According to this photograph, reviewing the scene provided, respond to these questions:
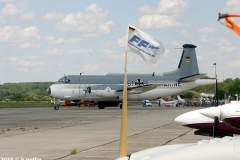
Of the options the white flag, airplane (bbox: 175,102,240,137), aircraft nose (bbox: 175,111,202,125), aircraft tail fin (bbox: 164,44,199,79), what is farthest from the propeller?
aircraft tail fin (bbox: 164,44,199,79)

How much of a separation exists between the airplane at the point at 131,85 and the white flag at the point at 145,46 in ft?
170

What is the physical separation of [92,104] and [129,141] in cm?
5808

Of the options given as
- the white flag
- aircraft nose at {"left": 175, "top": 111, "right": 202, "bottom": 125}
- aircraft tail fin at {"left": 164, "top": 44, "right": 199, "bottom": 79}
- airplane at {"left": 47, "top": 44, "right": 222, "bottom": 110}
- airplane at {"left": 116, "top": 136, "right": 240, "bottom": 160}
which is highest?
aircraft tail fin at {"left": 164, "top": 44, "right": 199, "bottom": 79}

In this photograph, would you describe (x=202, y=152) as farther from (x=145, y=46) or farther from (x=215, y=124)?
(x=215, y=124)

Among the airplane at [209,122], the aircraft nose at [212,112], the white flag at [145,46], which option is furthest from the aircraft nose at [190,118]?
the white flag at [145,46]

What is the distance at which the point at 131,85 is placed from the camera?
6581 cm

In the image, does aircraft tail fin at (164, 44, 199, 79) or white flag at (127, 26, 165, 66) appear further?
aircraft tail fin at (164, 44, 199, 79)

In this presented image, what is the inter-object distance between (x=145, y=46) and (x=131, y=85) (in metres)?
54.4

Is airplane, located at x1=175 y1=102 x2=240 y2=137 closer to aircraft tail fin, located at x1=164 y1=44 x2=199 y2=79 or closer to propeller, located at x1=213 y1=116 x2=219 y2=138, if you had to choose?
propeller, located at x1=213 y1=116 x2=219 y2=138

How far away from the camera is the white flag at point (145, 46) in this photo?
1113cm

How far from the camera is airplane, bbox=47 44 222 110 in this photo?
210ft

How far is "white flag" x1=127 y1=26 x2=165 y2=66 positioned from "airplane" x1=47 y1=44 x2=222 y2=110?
51944 mm

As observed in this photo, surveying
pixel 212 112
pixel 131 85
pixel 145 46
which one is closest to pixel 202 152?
pixel 145 46

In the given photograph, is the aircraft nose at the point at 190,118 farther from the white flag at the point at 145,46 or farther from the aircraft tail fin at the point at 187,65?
the aircraft tail fin at the point at 187,65
